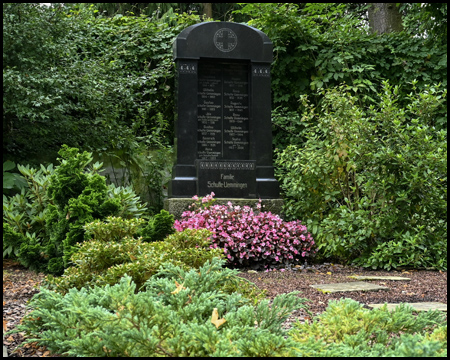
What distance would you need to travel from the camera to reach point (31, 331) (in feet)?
7.40

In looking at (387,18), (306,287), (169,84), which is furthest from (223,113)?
(387,18)

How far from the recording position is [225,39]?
6.59m

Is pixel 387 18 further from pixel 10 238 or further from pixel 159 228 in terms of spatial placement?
pixel 10 238

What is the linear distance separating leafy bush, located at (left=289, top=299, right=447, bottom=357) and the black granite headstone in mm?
4336

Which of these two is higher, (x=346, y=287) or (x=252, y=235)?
(x=252, y=235)

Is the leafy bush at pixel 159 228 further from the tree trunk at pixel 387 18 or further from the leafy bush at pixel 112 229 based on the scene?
the tree trunk at pixel 387 18

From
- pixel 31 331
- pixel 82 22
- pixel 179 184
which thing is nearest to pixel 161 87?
pixel 82 22

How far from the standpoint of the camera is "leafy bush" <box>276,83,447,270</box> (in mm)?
5055

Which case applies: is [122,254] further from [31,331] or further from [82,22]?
[82,22]

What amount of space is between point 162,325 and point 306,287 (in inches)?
95.5

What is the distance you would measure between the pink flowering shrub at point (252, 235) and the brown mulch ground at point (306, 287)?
0.29 m

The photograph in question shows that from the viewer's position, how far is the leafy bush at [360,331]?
5.63ft

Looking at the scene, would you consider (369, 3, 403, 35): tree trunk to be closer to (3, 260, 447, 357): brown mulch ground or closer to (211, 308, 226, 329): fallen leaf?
(3, 260, 447, 357): brown mulch ground

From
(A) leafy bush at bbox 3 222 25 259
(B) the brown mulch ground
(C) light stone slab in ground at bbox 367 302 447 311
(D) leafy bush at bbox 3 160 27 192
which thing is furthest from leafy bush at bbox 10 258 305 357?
(D) leafy bush at bbox 3 160 27 192
